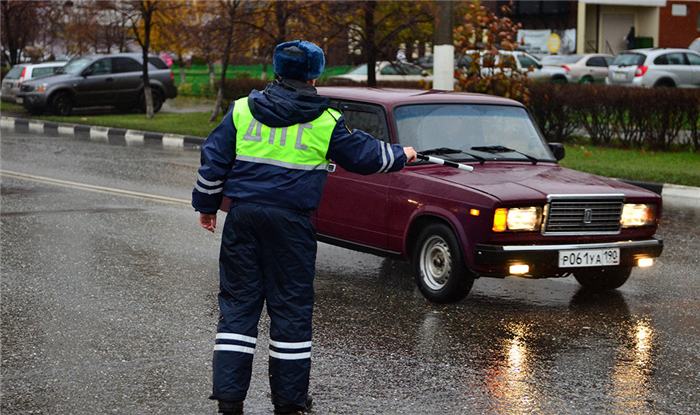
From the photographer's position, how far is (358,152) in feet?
14.6

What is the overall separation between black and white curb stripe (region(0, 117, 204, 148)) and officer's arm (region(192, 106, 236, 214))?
15600 mm

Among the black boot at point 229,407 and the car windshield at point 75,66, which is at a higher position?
the car windshield at point 75,66

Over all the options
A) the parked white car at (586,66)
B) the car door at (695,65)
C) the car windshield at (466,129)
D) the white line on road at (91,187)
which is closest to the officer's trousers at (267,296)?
the car windshield at (466,129)

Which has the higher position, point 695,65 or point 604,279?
point 695,65

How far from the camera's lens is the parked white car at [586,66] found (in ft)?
122

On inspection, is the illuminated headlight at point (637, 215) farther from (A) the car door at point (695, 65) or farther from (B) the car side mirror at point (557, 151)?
(A) the car door at point (695, 65)

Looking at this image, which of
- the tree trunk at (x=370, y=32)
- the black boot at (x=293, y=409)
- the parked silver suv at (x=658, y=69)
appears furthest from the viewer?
the parked silver suv at (x=658, y=69)

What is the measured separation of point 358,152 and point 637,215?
125 inches

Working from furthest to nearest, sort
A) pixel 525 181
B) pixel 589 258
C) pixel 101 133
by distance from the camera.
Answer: pixel 101 133 → pixel 525 181 → pixel 589 258

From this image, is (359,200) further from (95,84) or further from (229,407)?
(95,84)

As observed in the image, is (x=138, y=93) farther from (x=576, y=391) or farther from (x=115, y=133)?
(x=576, y=391)

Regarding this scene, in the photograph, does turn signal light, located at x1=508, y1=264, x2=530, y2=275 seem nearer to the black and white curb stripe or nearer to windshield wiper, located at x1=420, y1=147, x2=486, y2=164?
windshield wiper, located at x1=420, y1=147, x2=486, y2=164

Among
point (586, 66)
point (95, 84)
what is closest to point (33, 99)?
point (95, 84)

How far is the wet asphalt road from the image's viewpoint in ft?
15.5
